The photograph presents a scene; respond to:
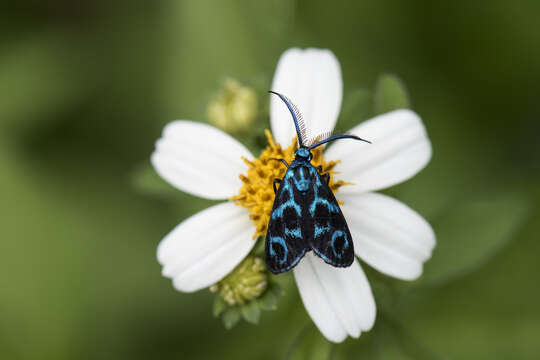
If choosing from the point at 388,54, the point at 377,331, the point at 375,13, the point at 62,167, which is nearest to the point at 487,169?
the point at 388,54

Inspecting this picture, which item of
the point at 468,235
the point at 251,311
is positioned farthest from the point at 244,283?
the point at 468,235

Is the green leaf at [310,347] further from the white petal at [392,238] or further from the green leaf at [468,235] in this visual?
the green leaf at [468,235]

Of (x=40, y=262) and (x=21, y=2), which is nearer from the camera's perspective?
(x=40, y=262)

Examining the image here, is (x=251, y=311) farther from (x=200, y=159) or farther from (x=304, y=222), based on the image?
(x=200, y=159)

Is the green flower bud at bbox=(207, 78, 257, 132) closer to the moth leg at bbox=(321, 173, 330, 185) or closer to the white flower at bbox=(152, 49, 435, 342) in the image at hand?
the white flower at bbox=(152, 49, 435, 342)

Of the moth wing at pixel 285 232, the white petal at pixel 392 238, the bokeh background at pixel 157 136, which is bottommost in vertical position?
the bokeh background at pixel 157 136

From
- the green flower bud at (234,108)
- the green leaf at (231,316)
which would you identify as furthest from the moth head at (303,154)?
the green leaf at (231,316)

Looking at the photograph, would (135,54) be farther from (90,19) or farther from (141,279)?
(141,279)
